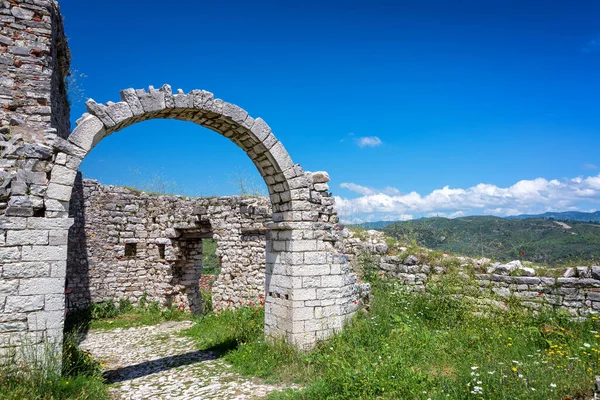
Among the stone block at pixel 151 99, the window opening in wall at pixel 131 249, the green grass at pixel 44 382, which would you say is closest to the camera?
the green grass at pixel 44 382

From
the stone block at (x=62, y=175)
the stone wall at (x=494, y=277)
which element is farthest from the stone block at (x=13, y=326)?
the stone wall at (x=494, y=277)

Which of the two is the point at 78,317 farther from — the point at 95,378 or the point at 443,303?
the point at 443,303

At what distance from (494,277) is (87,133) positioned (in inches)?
291

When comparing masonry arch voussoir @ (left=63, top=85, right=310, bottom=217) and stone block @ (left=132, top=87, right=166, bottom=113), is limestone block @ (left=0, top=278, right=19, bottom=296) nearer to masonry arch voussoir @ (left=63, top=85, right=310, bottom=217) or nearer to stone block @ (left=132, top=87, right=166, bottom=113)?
masonry arch voussoir @ (left=63, top=85, right=310, bottom=217)

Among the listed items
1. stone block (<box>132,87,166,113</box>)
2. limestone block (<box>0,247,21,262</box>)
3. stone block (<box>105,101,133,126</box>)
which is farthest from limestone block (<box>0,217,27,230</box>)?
stone block (<box>132,87,166,113</box>)

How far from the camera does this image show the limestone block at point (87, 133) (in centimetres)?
522

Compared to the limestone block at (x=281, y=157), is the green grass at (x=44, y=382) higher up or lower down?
lower down

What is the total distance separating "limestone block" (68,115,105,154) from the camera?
5.22 metres

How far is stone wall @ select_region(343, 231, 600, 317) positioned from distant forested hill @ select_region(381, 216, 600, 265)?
0.57 metres

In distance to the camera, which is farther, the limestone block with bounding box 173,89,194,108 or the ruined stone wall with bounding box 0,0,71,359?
the limestone block with bounding box 173,89,194,108

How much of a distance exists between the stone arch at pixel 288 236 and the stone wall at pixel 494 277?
1.62 meters

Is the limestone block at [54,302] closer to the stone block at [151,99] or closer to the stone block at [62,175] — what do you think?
the stone block at [62,175]

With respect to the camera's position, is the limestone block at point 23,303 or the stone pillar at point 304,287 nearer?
the limestone block at point 23,303

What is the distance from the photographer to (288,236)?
23.1 ft
